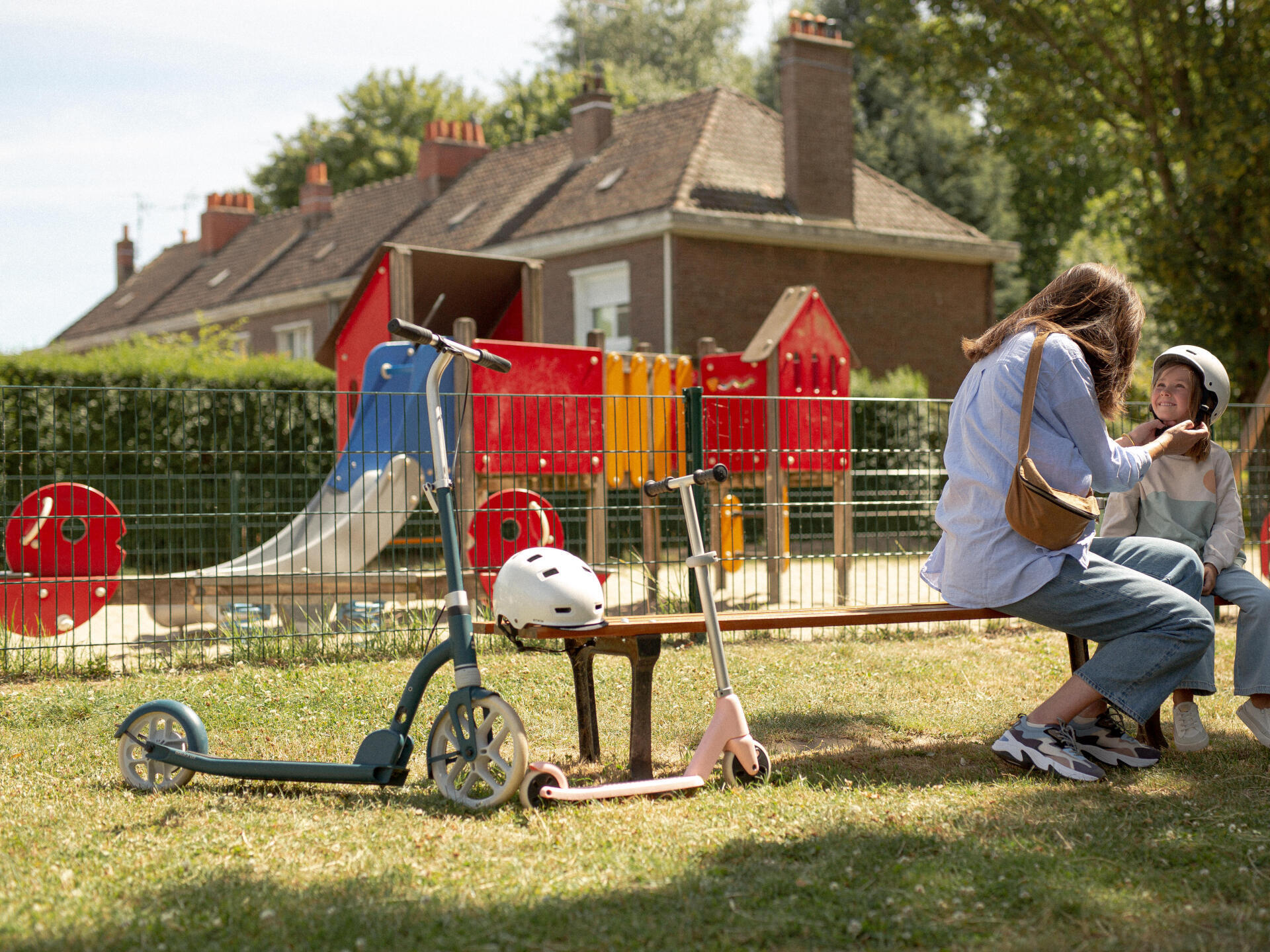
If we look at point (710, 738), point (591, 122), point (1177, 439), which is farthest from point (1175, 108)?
point (710, 738)

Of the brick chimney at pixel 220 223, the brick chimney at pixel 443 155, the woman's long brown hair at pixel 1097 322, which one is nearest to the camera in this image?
the woman's long brown hair at pixel 1097 322

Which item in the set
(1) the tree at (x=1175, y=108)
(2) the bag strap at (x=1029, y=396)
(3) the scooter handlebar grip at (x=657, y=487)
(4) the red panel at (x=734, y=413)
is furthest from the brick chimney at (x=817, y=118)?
(3) the scooter handlebar grip at (x=657, y=487)

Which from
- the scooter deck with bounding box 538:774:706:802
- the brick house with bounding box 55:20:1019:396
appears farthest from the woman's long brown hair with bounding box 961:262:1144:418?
the brick house with bounding box 55:20:1019:396

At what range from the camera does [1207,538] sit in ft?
17.0

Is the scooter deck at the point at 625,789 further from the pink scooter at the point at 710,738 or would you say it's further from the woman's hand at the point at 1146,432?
the woman's hand at the point at 1146,432

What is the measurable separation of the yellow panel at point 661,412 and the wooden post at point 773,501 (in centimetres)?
80

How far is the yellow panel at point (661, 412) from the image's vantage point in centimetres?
995

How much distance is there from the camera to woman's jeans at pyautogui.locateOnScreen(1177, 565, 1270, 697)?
15.5ft

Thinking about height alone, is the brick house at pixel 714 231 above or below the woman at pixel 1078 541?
above

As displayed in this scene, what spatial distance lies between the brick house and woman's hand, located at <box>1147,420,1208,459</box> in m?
13.8

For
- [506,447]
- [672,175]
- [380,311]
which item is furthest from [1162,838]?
[672,175]

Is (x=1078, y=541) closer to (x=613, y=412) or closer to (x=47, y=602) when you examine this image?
(x=613, y=412)

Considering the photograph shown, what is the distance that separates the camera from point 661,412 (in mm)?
10164

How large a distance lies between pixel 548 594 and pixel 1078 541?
6.31ft
